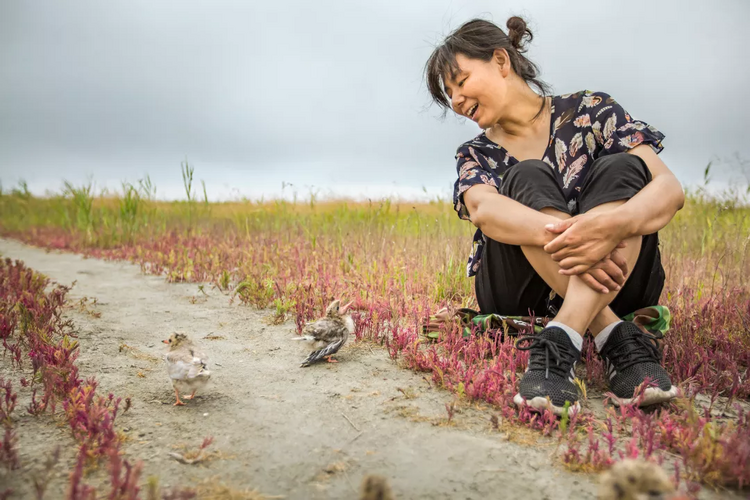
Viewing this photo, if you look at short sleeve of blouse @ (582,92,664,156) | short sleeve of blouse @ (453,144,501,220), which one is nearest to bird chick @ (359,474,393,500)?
short sleeve of blouse @ (453,144,501,220)

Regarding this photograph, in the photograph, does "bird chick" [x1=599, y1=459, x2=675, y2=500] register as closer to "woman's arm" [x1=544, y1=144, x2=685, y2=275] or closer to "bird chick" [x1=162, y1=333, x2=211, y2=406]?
"woman's arm" [x1=544, y1=144, x2=685, y2=275]

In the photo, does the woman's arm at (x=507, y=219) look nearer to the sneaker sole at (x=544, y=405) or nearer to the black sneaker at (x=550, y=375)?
the black sneaker at (x=550, y=375)

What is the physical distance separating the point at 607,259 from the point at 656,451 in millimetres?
1034

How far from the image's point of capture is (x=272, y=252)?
7.44m

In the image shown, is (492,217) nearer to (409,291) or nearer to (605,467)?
(605,467)

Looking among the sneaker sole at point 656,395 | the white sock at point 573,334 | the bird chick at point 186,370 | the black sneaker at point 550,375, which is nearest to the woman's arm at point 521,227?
the white sock at point 573,334

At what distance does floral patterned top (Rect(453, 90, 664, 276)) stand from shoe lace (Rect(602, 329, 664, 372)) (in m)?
1.07

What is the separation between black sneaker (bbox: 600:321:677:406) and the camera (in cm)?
276

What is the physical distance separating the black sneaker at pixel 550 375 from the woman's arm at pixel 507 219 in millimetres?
545

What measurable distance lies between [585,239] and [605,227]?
5.6 inches

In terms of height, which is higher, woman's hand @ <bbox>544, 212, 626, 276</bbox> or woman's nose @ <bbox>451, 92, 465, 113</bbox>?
woman's nose @ <bbox>451, 92, 465, 113</bbox>

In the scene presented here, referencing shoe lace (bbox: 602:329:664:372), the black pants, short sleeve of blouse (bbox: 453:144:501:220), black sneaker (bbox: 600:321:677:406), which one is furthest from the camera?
short sleeve of blouse (bbox: 453:144:501:220)

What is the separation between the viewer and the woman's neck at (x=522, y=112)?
3.82 m

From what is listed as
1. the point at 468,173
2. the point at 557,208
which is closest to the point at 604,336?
the point at 557,208
